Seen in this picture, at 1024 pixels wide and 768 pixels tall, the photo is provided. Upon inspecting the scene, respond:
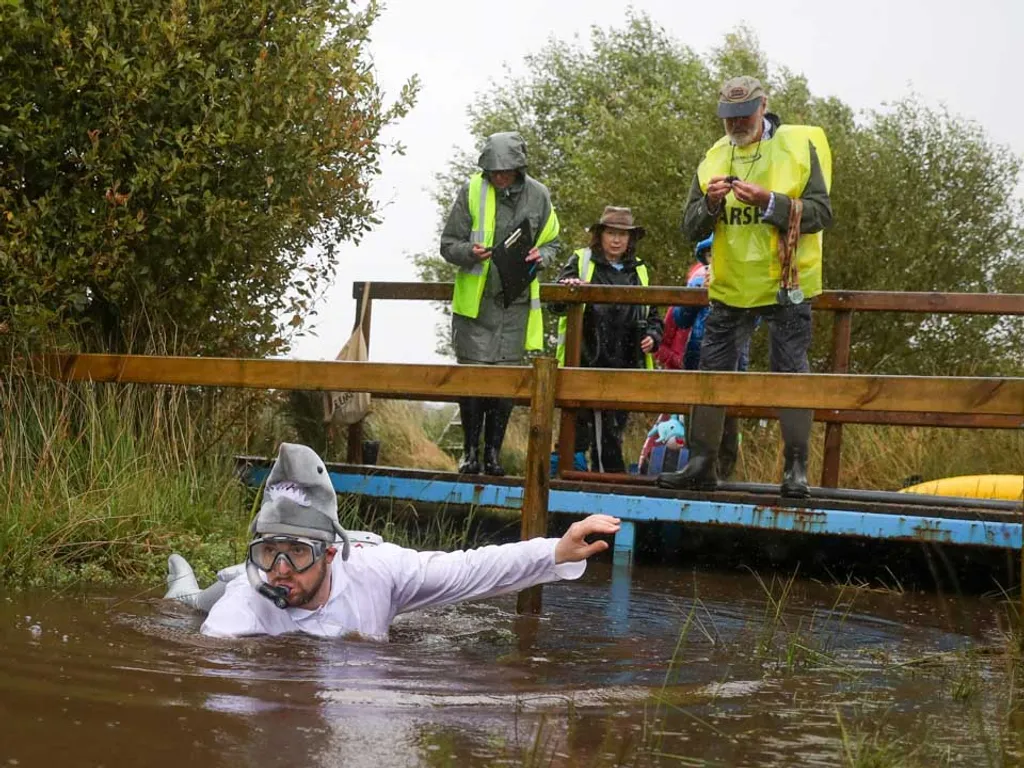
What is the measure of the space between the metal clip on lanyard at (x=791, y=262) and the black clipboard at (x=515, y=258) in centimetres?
181

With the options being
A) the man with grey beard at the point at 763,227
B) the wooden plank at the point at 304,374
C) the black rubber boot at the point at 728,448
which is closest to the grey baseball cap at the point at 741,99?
the man with grey beard at the point at 763,227

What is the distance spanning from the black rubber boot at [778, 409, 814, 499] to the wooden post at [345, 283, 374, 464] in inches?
138

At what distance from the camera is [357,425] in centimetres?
1205

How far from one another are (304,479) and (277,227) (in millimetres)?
3974

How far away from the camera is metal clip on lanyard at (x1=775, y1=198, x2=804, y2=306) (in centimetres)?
902

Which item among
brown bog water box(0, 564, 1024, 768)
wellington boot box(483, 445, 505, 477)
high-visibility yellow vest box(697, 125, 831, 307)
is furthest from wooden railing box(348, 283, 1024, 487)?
brown bog water box(0, 564, 1024, 768)

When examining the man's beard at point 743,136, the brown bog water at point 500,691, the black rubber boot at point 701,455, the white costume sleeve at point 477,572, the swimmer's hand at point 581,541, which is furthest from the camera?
the black rubber boot at point 701,455

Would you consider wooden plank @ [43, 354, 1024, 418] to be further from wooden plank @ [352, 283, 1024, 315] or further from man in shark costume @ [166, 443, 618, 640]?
wooden plank @ [352, 283, 1024, 315]

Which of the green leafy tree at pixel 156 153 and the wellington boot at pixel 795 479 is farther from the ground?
the green leafy tree at pixel 156 153

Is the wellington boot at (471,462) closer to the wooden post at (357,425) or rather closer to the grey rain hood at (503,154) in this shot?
the wooden post at (357,425)

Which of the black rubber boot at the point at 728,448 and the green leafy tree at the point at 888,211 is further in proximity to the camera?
the green leafy tree at the point at 888,211

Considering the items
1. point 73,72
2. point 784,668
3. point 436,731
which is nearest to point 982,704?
point 784,668

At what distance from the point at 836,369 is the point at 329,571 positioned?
17.6 ft

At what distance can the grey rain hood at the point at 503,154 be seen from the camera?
1019 centimetres
